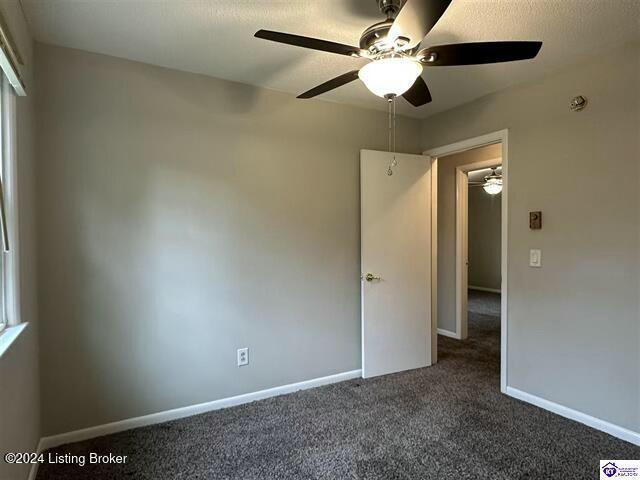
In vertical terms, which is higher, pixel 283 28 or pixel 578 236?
pixel 283 28

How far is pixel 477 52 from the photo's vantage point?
1556mm

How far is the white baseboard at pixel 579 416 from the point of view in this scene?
2199mm

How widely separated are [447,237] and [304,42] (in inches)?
137

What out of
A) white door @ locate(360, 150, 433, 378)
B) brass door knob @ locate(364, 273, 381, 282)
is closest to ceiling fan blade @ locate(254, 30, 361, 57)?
white door @ locate(360, 150, 433, 378)

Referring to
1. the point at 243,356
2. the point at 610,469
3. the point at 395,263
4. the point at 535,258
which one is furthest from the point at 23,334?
the point at 535,258

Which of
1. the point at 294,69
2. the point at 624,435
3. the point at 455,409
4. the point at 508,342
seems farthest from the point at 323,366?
the point at 294,69

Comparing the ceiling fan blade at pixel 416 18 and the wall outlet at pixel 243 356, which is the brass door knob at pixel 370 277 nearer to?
the wall outlet at pixel 243 356

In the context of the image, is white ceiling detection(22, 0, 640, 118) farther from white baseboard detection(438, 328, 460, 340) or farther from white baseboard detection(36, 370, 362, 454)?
white baseboard detection(438, 328, 460, 340)

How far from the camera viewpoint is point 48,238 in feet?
7.13

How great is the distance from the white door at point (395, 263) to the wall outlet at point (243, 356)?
1019 mm

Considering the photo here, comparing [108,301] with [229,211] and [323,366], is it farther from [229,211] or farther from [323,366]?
[323,366]

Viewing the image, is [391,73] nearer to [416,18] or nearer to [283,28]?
[416,18]

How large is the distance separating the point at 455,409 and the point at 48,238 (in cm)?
290

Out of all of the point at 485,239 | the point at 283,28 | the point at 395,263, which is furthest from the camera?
the point at 485,239
